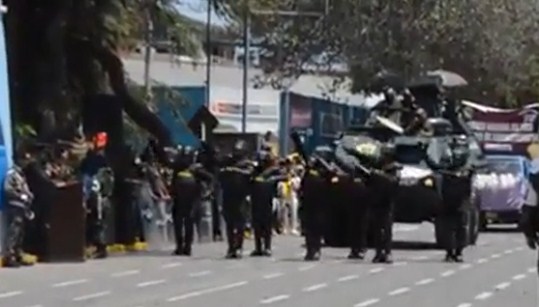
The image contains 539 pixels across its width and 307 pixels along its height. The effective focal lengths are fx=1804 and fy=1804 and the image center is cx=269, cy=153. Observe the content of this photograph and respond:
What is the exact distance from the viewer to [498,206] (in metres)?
46.1

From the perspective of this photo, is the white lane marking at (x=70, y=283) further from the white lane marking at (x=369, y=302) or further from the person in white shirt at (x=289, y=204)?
the person in white shirt at (x=289, y=204)

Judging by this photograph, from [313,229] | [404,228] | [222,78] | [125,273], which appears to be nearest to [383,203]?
[313,229]

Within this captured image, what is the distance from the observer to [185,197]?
3075 centimetres

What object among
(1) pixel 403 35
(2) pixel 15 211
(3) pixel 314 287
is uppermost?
(1) pixel 403 35

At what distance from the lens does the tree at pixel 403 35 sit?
55.2 m

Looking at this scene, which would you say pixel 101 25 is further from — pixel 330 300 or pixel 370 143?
pixel 330 300

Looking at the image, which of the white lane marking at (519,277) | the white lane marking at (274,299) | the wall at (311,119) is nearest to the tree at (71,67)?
the white lane marking at (519,277)

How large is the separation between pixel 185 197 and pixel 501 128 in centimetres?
2633

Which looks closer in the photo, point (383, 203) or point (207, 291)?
point (207, 291)

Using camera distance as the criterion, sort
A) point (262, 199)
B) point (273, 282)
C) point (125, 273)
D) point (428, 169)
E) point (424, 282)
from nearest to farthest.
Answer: point (273, 282), point (424, 282), point (125, 273), point (262, 199), point (428, 169)

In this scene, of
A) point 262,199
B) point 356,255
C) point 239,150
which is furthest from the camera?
point 239,150

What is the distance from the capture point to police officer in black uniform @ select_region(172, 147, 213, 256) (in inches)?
1209

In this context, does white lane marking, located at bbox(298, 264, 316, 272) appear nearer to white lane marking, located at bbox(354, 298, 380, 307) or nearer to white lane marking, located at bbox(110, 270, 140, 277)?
white lane marking, located at bbox(110, 270, 140, 277)

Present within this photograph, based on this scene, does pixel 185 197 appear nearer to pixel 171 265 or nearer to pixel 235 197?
pixel 235 197
